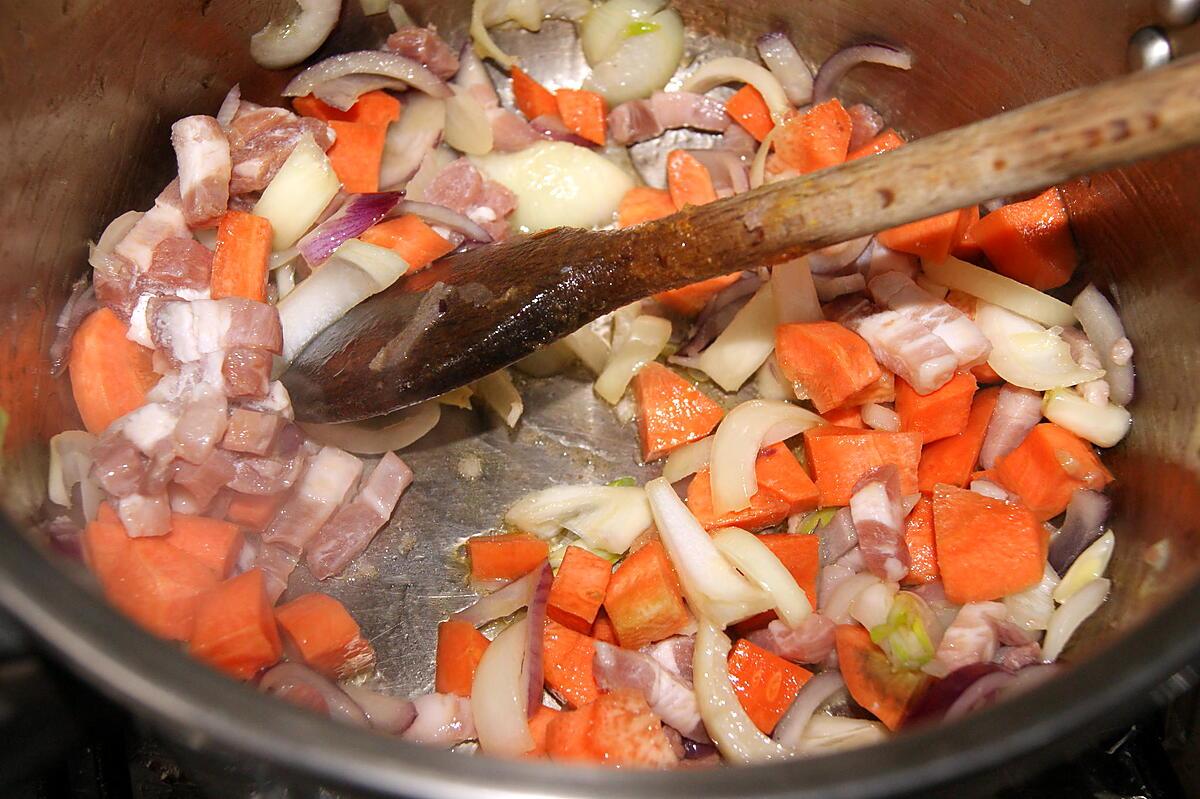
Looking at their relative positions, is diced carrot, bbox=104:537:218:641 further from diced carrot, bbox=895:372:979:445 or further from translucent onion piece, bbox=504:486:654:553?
diced carrot, bbox=895:372:979:445

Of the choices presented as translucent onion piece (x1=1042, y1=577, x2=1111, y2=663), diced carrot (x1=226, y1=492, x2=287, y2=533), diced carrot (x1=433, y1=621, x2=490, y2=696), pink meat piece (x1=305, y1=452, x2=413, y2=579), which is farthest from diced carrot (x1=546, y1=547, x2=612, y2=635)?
translucent onion piece (x1=1042, y1=577, x2=1111, y2=663)

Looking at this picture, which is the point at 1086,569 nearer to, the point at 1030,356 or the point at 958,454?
the point at 958,454

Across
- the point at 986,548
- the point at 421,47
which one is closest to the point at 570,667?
the point at 986,548

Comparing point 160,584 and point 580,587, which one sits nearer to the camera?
point 160,584

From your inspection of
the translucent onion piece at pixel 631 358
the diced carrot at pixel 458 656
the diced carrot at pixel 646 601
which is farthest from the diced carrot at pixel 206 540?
the translucent onion piece at pixel 631 358

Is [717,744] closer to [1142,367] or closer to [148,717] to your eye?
[148,717]

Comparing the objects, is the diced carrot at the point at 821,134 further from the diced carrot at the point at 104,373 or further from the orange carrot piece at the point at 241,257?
the diced carrot at the point at 104,373
